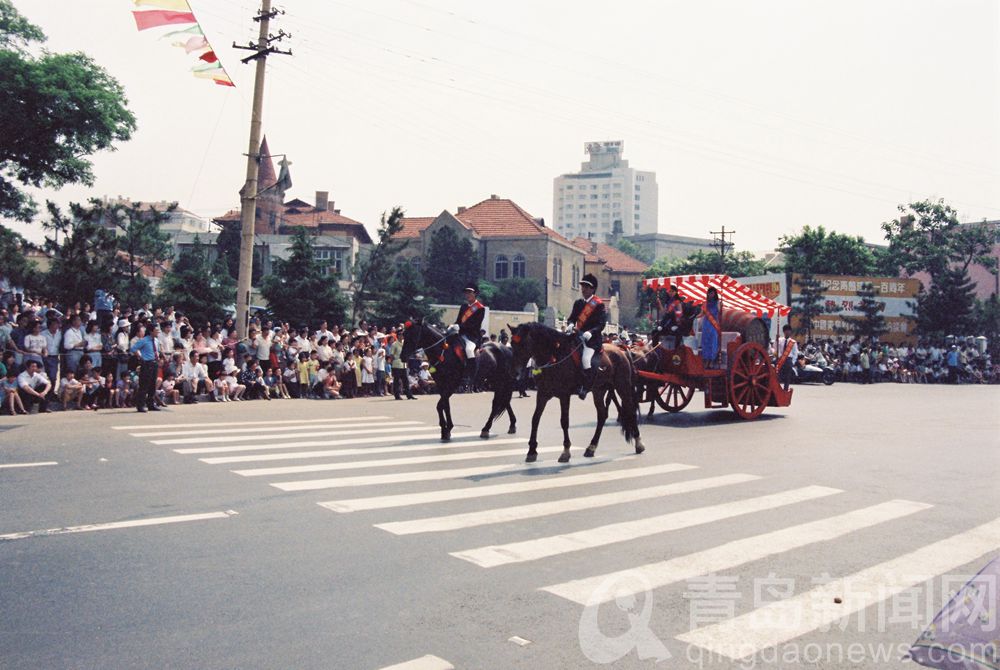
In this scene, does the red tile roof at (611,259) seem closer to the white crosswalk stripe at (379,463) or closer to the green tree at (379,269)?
the green tree at (379,269)

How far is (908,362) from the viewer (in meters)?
40.8

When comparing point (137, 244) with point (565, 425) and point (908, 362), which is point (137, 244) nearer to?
point (565, 425)

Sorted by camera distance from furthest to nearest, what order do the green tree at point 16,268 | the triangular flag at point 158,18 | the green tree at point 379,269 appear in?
the green tree at point 379,269
the green tree at point 16,268
the triangular flag at point 158,18

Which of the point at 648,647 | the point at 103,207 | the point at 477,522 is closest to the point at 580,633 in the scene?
the point at 648,647

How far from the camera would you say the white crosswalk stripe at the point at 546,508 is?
23.3ft

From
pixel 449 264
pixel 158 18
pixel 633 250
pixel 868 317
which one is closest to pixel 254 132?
pixel 158 18

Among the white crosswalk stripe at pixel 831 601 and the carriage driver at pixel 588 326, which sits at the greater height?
the carriage driver at pixel 588 326

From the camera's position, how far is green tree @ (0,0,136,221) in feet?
111

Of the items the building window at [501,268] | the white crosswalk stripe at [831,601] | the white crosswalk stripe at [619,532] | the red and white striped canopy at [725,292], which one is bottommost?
the white crosswalk stripe at [831,601]

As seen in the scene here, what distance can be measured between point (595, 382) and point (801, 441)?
4.51 m

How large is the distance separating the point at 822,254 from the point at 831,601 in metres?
54.8

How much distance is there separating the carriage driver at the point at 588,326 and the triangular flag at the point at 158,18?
1222 cm

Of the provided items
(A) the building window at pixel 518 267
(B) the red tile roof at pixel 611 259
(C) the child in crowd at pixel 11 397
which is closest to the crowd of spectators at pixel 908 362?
(C) the child in crowd at pixel 11 397

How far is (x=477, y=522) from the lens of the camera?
7309 millimetres
